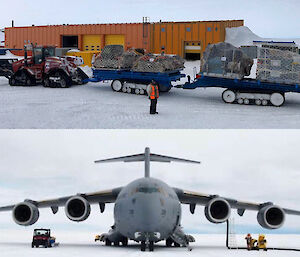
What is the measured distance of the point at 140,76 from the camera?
Result: 900 inches

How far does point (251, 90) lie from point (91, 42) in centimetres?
2511

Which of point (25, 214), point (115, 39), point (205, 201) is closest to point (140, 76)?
point (205, 201)

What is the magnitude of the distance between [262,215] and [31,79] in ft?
54.3

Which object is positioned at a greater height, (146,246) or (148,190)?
(148,190)

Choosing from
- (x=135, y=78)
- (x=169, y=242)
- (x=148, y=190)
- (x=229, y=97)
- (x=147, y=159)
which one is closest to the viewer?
(x=148, y=190)

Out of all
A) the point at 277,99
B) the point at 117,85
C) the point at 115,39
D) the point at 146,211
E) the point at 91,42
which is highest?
the point at 115,39

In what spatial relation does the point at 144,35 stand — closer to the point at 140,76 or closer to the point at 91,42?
the point at 91,42

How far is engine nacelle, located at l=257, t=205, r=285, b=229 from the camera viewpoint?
14297 millimetres

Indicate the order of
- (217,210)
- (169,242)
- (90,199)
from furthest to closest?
(90,199), (169,242), (217,210)

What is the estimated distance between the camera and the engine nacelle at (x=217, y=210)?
540 inches

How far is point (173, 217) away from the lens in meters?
12.4

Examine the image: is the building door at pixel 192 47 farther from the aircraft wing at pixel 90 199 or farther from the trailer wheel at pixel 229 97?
the aircraft wing at pixel 90 199

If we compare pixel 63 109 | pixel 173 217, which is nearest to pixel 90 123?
pixel 63 109

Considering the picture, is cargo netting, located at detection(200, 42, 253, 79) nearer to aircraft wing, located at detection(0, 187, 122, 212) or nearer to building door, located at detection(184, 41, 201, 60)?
aircraft wing, located at detection(0, 187, 122, 212)
